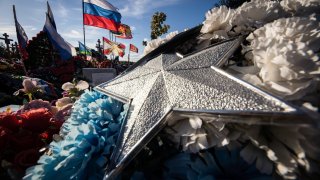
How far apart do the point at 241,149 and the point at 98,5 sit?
34.2ft

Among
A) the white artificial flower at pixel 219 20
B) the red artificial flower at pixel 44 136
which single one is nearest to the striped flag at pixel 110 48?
the red artificial flower at pixel 44 136

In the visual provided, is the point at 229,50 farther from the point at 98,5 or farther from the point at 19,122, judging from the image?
the point at 98,5

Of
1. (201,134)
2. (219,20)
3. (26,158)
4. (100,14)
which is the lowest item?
(26,158)

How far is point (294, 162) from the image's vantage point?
50 centimetres

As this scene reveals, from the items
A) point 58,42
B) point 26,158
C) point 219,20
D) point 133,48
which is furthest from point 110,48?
point 219,20

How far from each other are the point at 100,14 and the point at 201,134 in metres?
10.4

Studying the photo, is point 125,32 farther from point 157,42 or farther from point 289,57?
point 289,57

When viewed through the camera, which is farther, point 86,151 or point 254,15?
point 254,15

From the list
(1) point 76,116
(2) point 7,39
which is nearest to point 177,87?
(1) point 76,116

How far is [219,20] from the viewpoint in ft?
3.20

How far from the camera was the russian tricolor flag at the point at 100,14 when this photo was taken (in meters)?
9.86

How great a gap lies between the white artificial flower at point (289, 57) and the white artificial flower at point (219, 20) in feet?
0.87

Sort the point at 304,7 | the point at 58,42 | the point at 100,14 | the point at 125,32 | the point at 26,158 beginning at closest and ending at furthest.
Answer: the point at 304,7
the point at 26,158
the point at 58,42
the point at 100,14
the point at 125,32

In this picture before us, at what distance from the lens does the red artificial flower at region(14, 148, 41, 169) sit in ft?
3.71
